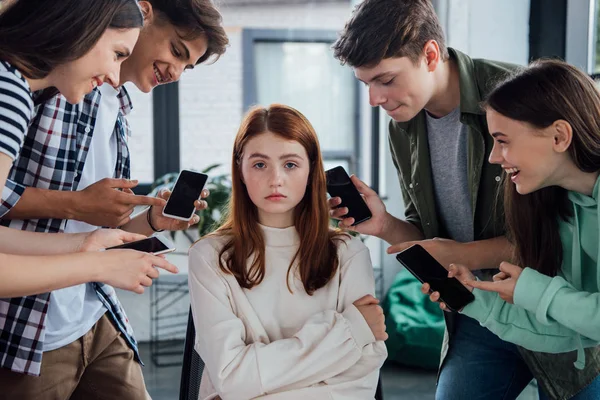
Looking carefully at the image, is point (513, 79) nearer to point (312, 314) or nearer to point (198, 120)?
point (312, 314)

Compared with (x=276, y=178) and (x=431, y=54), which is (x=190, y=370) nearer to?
(x=276, y=178)

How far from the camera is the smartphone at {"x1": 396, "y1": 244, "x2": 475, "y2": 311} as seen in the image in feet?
5.22

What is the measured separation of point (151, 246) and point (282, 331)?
1.36 feet

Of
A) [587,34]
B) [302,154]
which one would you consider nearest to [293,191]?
[302,154]

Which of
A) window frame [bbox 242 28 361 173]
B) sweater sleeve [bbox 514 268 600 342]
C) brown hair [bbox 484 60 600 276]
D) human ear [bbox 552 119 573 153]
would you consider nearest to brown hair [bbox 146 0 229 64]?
brown hair [bbox 484 60 600 276]

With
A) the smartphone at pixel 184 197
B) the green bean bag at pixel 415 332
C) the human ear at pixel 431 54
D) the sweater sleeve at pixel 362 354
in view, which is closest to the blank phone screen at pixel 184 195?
the smartphone at pixel 184 197

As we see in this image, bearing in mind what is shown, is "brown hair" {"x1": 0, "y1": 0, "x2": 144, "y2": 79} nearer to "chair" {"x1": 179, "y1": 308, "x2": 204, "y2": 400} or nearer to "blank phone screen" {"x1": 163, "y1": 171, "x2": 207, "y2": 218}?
"blank phone screen" {"x1": 163, "y1": 171, "x2": 207, "y2": 218}

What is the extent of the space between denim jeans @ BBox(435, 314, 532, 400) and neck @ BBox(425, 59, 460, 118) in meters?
0.58

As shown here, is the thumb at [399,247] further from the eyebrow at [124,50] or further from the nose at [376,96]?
the eyebrow at [124,50]

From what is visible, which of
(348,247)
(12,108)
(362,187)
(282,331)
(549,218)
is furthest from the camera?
(362,187)

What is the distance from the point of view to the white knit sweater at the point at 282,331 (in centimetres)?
158

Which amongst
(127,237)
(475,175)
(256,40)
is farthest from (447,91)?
(256,40)

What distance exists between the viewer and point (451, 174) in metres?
1.89

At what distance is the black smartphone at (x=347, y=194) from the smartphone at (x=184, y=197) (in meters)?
0.35
